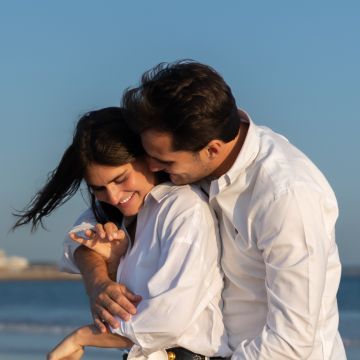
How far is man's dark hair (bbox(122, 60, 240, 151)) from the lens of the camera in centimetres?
340

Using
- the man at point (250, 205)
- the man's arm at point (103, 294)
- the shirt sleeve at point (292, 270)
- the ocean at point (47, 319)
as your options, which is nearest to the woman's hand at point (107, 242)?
the man's arm at point (103, 294)

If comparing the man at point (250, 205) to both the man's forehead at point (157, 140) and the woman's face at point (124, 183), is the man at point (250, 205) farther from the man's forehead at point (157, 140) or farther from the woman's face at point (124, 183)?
the woman's face at point (124, 183)

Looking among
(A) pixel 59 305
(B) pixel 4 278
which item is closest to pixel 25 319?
(A) pixel 59 305

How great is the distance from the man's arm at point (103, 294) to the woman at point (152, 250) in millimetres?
35

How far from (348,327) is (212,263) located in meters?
13.8

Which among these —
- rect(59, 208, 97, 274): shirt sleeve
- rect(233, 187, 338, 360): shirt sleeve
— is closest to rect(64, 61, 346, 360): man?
rect(233, 187, 338, 360): shirt sleeve

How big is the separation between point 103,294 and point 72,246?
1.43 ft

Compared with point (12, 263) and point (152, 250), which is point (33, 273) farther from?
point (152, 250)

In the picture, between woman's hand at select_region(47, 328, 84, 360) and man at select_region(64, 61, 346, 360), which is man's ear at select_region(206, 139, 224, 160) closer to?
man at select_region(64, 61, 346, 360)

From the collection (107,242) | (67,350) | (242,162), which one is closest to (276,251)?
(242,162)

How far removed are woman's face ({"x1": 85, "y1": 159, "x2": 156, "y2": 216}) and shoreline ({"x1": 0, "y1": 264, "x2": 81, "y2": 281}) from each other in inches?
1535

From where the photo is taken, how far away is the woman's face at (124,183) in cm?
364

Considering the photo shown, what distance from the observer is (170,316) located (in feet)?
11.3

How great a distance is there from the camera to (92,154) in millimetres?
3648
